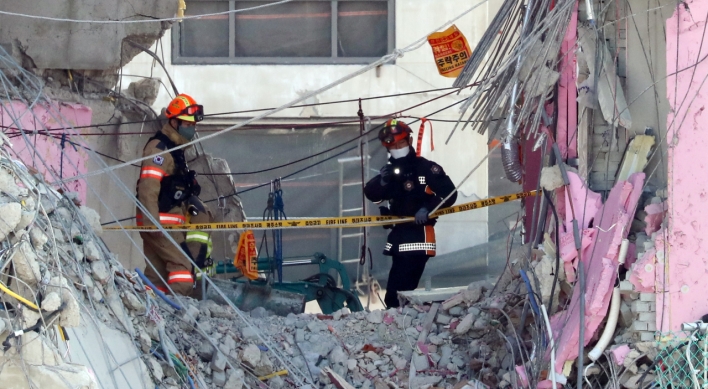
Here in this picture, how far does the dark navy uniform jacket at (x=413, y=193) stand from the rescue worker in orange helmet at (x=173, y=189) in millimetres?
1619

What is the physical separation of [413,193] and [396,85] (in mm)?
5676

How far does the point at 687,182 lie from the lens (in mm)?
6500

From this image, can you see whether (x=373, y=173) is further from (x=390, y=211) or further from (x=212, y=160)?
(x=390, y=211)

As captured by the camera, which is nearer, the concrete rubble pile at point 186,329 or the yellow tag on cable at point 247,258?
the concrete rubble pile at point 186,329

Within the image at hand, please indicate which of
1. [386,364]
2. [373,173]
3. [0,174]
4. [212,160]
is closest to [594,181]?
[386,364]

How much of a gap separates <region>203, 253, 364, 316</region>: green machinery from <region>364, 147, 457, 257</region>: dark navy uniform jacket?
110cm

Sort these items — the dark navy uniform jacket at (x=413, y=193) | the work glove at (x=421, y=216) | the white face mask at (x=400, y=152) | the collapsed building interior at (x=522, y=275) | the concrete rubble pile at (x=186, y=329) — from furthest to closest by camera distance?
the white face mask at (x=400, y=152), the dark navy uniform jacket at (x=413, y=193), the work glove at (x=421, y=216), the collapsed building interior at (x=522, y=275), the concrete rubble pile at (x=186, y=329)

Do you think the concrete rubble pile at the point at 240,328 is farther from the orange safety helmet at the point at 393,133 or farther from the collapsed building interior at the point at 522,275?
the orange safety helmet at the point at 393,133

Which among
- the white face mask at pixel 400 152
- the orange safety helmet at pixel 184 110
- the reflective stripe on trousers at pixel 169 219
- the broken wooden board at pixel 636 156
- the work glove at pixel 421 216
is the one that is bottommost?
the reflective stripe on trousers at pixel 169 219

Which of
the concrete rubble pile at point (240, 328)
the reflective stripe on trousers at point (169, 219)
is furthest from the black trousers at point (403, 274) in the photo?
the reflective stripe on trousers at point (169, 219)

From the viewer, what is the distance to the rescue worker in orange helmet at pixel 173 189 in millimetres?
9570

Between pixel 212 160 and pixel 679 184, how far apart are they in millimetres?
6416

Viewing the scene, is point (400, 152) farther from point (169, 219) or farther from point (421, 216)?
point (169, 219)

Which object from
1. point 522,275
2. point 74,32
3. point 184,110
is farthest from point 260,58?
point 522,275
